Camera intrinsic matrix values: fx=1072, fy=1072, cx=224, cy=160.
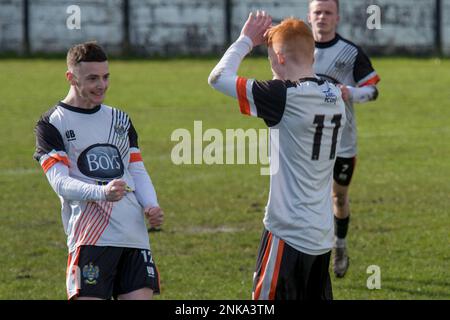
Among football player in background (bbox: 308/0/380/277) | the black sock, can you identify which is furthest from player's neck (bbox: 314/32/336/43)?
the black sock

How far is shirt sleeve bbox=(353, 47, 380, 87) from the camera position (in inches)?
384

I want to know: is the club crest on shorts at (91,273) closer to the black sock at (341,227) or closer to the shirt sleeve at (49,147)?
the shirt sleeve at (49,147)

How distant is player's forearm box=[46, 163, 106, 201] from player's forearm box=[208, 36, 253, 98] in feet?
3.03

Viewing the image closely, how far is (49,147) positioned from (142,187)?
608 mm

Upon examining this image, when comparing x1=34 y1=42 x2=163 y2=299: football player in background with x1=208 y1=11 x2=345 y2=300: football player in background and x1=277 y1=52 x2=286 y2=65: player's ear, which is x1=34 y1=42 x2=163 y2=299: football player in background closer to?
x1=208 y1=11 x2=345 y2=300: football player in background

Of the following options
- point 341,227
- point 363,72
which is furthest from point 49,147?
point 341,227

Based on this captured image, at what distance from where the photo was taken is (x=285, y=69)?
20.6ft

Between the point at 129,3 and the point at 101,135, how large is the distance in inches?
1228

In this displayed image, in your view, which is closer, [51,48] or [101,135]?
[101,135]

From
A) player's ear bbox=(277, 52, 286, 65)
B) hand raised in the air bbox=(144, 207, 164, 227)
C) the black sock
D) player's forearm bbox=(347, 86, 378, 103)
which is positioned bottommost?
the black sock

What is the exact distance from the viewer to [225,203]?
1320 cm
